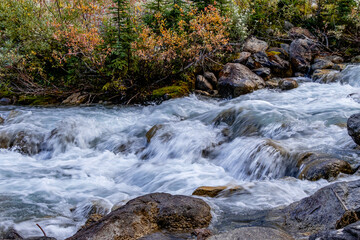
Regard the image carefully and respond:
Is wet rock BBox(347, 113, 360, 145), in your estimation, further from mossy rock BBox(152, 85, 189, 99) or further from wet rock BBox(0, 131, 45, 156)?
wet rock BBox(0, 131, 45, 156)

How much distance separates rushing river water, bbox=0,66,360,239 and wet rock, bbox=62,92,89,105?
0.94 metres

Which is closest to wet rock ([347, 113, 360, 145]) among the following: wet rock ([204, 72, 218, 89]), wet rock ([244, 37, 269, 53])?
wet rock ([204, 72, 218, 89])

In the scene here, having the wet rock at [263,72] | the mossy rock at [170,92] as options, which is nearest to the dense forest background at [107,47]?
the mossy rock at [170,92]

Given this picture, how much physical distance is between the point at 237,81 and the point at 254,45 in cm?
372

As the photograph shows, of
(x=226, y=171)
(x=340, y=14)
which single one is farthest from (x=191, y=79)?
(x=340, y=14)

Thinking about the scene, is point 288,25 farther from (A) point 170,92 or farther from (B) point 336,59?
(A) point 170,92

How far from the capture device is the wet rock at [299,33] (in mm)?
17109

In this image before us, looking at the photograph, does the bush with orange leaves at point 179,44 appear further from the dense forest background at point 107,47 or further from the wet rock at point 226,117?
the wet rock at point 226,117

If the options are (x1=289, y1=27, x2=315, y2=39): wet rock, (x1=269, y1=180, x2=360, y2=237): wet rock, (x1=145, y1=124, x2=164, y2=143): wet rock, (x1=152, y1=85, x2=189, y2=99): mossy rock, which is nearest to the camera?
(x1=269, y1=180, x2=360, y2=237): wet rock

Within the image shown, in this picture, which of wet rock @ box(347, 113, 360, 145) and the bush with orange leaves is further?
the bush with orange leaves

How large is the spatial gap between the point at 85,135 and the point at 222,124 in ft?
13.6

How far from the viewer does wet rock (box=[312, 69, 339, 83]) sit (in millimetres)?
13055

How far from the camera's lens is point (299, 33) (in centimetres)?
1722

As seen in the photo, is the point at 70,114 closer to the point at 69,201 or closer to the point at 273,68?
the point at 69,201
